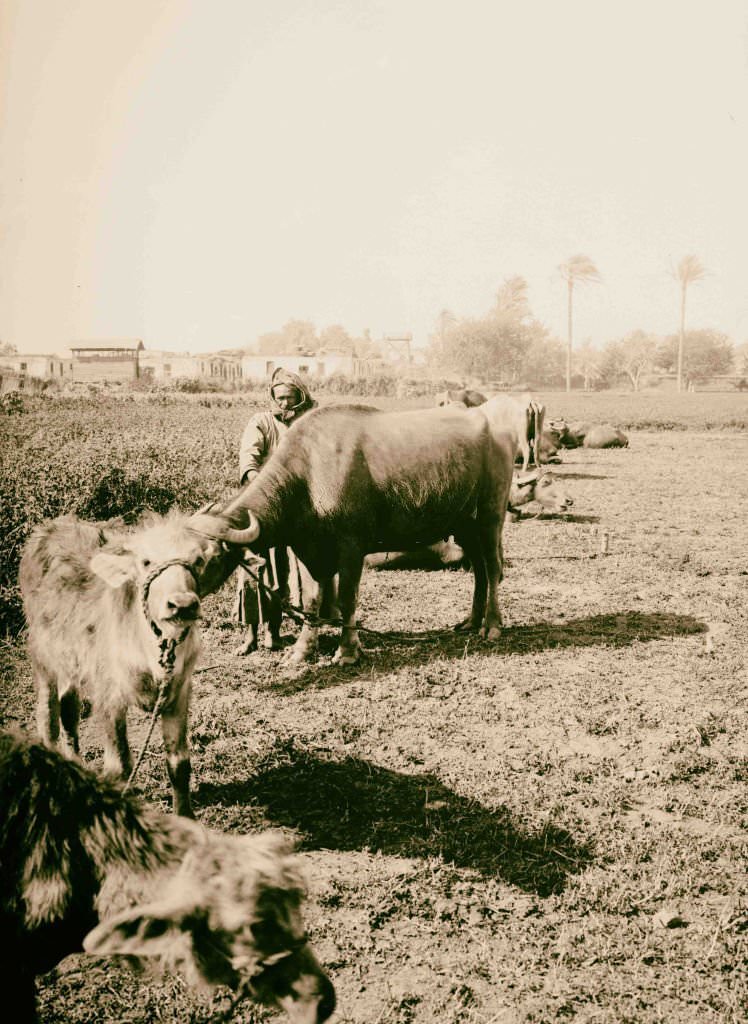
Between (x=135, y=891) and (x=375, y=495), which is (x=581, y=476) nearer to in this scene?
(x=375, y=495)

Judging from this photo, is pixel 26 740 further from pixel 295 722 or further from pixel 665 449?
pixel 665 449

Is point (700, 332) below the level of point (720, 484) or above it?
above

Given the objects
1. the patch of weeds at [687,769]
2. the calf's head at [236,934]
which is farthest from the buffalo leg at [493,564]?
the calf's head at [236,934]

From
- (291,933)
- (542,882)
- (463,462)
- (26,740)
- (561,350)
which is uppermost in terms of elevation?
(561,350)

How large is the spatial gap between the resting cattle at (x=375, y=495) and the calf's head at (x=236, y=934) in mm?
4018

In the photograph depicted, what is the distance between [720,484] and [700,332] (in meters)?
95.2

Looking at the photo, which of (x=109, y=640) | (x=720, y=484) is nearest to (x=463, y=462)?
(x=109, y=640)

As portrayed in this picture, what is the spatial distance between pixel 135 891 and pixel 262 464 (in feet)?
18.1

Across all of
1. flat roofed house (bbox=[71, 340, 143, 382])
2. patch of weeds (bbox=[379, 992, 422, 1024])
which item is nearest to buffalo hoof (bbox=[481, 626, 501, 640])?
patch of weeds (bbox=[379, 992, 422, 1024])

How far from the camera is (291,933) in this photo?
2.06m

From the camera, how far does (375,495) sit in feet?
23.3

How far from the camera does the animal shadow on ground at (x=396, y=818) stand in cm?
395

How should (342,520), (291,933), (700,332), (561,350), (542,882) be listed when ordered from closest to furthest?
(291,933) → (542,882) → (342,520) → (700,332) → (561,350)

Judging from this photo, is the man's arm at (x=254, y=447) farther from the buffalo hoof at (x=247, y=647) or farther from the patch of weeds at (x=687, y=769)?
the patch of weeds at (x=687, y=769)
